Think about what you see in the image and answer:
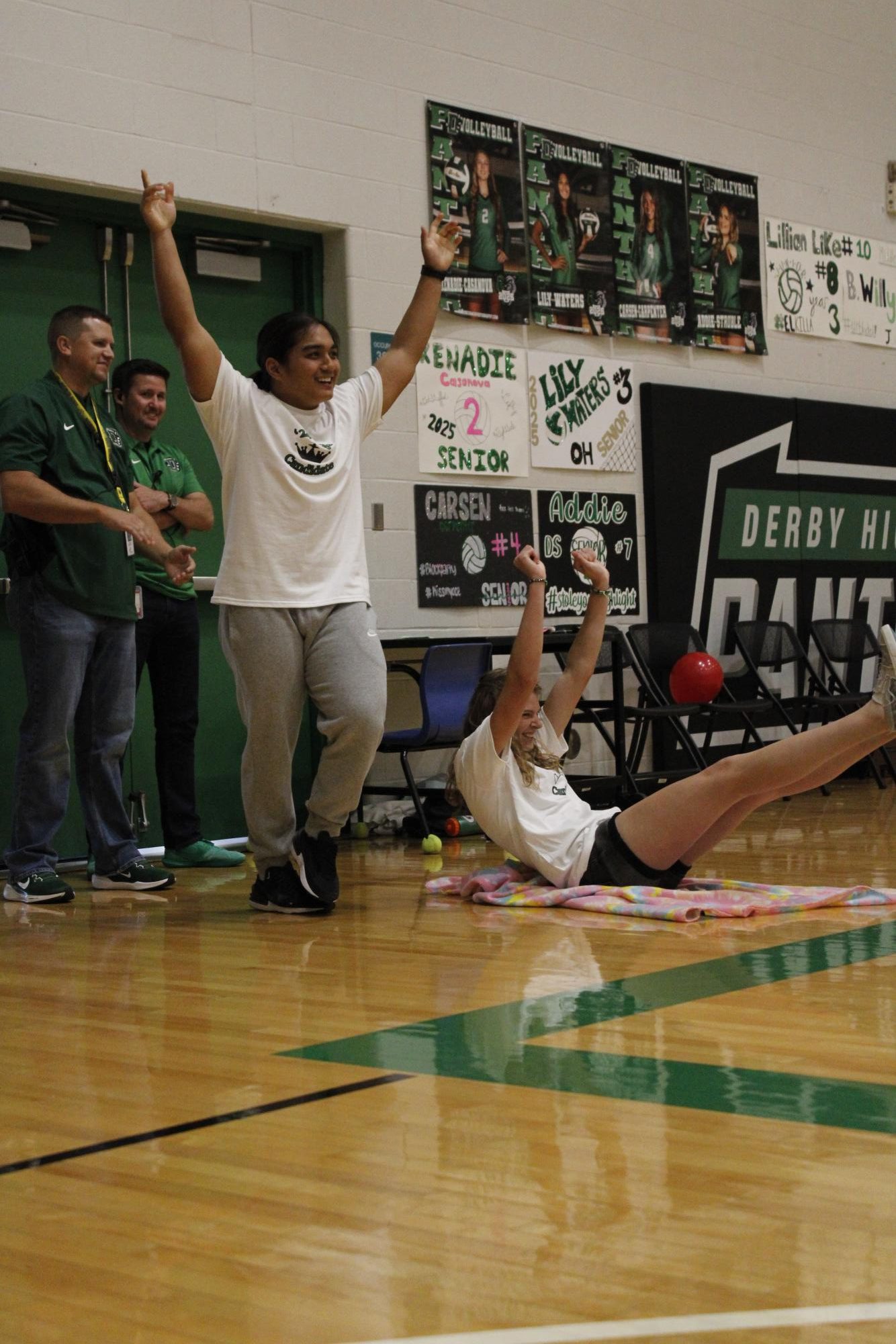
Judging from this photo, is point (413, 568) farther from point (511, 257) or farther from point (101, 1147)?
point (101, 1147)

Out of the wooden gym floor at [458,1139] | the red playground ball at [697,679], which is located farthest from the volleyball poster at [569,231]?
the wooden gym floor at [458,1139]

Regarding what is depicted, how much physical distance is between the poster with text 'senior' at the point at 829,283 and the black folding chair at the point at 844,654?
1662 millimetres

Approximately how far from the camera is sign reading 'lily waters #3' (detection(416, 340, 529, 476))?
280 inches

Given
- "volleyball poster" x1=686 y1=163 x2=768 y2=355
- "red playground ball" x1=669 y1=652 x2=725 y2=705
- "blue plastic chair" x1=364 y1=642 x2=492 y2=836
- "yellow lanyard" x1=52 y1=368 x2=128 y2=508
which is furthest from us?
"volleyball poster" x1=686 y1=163 x2=768 y2=355

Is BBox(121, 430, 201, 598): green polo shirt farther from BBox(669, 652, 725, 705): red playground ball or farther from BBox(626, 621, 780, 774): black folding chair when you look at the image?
BBox(669, 652, 725, 705): red playground ball

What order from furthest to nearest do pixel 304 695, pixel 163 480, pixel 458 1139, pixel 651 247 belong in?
1. pixel 651 247
2. pixel 163 480
3. pixel 304 695
4. pixel 458 1139

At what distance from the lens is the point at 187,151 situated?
20.3ft

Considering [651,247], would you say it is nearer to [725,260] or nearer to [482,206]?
[725,260]

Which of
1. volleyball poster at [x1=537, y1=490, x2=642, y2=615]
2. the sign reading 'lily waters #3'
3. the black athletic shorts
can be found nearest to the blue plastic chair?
the sign reading 'lily waters #3'

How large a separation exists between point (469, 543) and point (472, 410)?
608 mm

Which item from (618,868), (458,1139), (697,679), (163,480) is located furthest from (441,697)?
(458,1139)

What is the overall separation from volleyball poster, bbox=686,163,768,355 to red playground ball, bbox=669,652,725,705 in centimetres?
183

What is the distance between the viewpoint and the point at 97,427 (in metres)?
4.99

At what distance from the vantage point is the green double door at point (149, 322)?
19.0 feet
